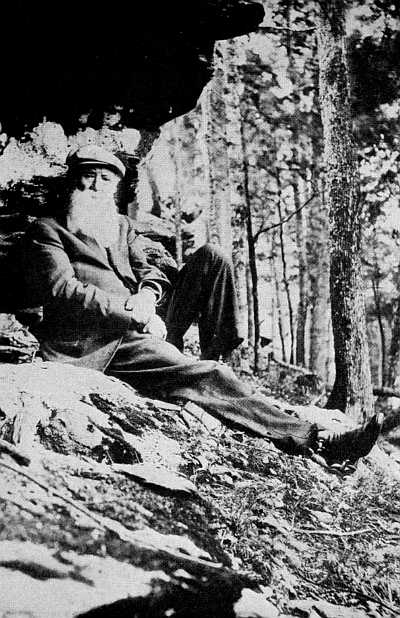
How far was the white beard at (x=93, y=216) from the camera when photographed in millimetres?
2094

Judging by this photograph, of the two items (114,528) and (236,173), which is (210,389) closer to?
(114,528)

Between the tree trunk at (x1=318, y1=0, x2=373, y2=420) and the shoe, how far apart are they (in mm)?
244

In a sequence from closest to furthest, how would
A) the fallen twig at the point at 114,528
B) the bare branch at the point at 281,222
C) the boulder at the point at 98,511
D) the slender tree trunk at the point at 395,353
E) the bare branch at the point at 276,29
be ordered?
the boulder at the point at 98,511, the fallen twig at the point at 114,528, the bare branch at the point at 281,222, the bare branch at the point at 276,29, the slender tree trunk at the point at 395,353

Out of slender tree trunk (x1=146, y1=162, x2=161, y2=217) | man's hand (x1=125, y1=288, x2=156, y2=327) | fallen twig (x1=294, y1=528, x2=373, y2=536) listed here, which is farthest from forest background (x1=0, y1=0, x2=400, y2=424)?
fallen twig (x1=294, y1=528, x2=373, y2=536)

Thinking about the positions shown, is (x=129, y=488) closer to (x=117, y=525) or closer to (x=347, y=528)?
(x=117, y=525)

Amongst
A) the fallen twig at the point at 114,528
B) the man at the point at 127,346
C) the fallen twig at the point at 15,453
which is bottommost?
the fallen twig at the point at 114,528

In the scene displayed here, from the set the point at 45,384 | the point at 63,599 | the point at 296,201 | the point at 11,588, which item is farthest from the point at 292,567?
the point at 296,201

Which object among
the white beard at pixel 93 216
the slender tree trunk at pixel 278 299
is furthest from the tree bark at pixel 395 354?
the white beard at pixel 93 216

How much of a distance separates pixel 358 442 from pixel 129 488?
2.97 feet

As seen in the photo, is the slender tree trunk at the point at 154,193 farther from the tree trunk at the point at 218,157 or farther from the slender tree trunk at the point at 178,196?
the tree trunk at the point at 218,157

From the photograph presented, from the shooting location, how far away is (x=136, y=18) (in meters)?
2.42

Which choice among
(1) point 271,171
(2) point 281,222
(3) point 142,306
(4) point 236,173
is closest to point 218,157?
(4) point 236,173

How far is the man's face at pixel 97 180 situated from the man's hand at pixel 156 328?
1.88ft

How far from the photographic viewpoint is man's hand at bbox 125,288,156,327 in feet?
6.54
